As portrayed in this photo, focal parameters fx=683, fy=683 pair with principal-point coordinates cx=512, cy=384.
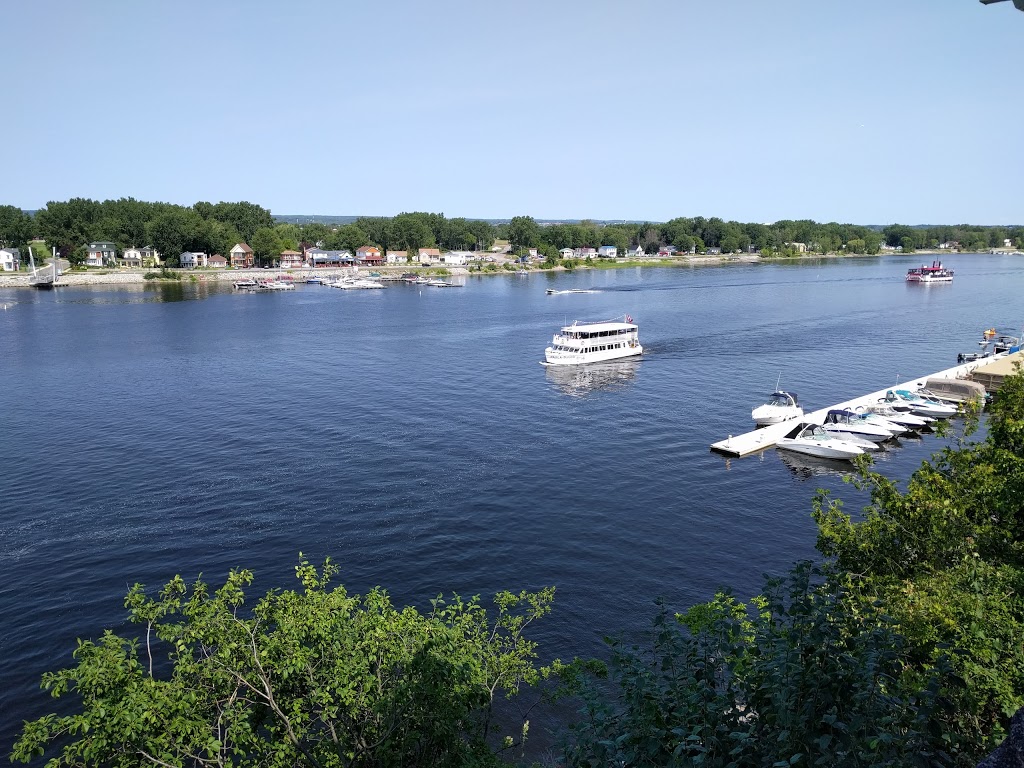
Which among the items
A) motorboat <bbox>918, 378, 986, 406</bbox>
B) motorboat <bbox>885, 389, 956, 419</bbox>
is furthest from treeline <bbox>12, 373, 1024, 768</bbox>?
motorboat <bbox>918, 378, 986, 406</bbox>

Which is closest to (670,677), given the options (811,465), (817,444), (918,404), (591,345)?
(811,465)

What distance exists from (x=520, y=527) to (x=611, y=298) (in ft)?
403

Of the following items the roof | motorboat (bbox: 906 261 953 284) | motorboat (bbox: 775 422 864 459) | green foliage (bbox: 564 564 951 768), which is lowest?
motorboat (bbox: 775 422 864 459)

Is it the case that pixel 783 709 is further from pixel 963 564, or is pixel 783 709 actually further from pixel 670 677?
pixel 963 564

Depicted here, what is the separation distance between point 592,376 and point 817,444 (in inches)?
1155

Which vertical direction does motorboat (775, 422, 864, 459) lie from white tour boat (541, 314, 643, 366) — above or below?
below

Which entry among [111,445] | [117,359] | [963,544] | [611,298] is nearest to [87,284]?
[117,359]

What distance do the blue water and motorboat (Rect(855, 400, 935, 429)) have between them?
2722 mm

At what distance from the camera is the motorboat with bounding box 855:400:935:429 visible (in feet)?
181

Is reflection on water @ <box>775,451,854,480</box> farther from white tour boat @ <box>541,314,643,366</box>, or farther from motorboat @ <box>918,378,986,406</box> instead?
white tour boat @ <box>541,314,643,366</box>

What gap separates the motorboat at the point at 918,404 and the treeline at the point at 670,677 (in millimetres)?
41685

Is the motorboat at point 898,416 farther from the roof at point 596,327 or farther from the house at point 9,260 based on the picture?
the house at point 9,260

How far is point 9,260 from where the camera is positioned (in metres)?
190

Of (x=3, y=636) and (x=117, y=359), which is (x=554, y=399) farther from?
(x=117, y=359)
